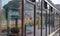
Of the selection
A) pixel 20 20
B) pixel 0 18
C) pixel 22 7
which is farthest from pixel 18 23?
pixel 0 18

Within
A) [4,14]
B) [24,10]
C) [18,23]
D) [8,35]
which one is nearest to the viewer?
[4,14]

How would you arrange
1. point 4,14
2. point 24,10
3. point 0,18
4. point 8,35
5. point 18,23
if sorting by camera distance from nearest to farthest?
point 0,18 < point 4,14 < point 8,35 < point 18,23 < point 24,10

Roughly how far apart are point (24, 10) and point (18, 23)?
325 millimetres

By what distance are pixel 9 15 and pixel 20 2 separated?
1.68 ft

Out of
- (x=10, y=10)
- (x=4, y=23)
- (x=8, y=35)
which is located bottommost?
(x=8, y=35)

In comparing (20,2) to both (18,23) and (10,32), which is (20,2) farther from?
(10,32)

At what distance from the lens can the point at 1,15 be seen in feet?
6.54

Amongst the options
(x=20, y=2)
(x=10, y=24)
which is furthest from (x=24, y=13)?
(x=10, y=24)

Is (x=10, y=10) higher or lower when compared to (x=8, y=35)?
higher

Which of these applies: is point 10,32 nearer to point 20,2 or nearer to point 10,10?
point 10,10

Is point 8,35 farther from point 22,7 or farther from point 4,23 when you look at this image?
point 22,7

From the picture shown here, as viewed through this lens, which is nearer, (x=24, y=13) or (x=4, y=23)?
(x=4, y=23)

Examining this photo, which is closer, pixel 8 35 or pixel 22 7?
pixel 8 35

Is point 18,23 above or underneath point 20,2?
underneath
